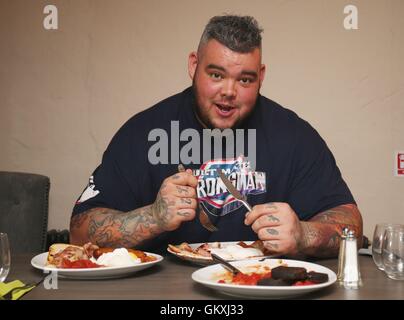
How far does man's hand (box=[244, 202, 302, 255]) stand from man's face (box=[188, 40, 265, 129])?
0.70m

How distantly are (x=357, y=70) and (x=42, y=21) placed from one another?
160 cm

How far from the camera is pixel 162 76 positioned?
114 inches

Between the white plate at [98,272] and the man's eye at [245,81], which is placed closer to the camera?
the white plate at [98,272]

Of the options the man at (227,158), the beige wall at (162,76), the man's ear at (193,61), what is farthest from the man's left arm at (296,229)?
the beige wall at (162,76)

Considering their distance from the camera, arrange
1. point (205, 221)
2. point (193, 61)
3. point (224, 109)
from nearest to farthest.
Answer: point (205, 221), point (224, 109), point (193, 61)

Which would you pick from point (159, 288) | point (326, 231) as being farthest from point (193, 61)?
point (159, 288)

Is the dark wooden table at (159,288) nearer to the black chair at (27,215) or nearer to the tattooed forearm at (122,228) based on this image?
the tattooed forearm at (122,228)

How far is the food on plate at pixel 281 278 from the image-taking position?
3.84ft

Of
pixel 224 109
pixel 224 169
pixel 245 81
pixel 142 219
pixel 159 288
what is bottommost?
pixel 159 288

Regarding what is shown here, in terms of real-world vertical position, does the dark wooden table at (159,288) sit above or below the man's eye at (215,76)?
below

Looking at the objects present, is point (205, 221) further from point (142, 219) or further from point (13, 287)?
point (13, 287)

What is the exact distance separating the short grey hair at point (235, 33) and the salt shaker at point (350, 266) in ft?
3.28

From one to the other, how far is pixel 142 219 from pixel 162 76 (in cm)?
133
